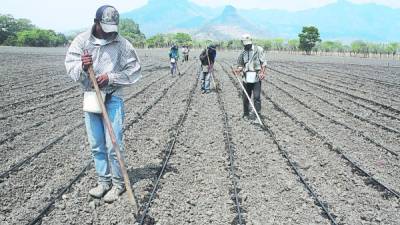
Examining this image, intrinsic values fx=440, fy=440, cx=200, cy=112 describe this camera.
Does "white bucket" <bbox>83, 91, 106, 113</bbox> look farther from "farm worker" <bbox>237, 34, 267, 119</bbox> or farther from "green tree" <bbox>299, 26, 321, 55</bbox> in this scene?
"green tree" <bbox>299, 26, 321, 55</bbox>

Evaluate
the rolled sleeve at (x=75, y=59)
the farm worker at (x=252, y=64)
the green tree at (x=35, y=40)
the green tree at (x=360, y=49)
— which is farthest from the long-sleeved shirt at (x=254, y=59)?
the green tree at (x=35, y=40)

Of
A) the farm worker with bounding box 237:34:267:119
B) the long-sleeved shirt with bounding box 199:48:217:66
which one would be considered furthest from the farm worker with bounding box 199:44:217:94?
the farm worker with bounding box 237:34:267:119

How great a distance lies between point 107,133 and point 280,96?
1076cm

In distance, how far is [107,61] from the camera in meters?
4.86

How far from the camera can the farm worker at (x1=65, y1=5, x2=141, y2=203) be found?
463cm

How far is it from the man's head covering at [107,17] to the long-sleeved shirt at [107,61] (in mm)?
195

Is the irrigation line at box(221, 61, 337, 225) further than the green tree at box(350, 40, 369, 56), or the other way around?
the green tree at box(350, 40, 369, 56)

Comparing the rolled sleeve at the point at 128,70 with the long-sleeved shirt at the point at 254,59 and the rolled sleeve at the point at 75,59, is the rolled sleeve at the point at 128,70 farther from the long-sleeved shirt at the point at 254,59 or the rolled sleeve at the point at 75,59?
the long-sleeved shirt at the point at 254,59

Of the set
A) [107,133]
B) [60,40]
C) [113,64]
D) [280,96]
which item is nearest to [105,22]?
[113,64]

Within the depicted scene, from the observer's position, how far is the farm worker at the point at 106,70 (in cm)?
463

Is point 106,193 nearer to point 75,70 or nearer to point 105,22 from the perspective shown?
point 75,70

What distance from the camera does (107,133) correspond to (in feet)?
16.2

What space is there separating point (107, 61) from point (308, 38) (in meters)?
85.3

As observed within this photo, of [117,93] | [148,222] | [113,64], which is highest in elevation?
[113,64]
